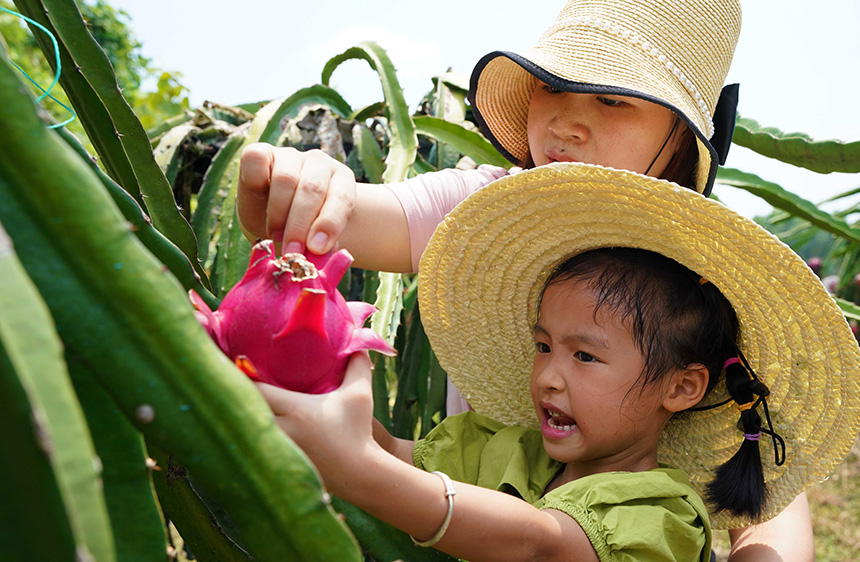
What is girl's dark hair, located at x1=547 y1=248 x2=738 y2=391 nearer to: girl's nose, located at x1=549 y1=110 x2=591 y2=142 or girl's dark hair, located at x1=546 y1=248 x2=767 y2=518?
girl's dark hair, located at x1=546 y1=248 x2=767 y2=518

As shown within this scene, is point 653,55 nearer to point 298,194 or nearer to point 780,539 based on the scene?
point 298,194

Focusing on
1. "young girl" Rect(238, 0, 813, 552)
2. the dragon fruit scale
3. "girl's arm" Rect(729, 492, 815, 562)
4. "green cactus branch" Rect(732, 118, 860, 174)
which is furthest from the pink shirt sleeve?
"green cactus branch" Rect(732, 118, 860, 174)

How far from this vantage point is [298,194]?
91cm

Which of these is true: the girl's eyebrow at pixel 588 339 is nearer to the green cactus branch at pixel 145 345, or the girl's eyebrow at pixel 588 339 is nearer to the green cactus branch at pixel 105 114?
the green cactus branch at pixel 105 114

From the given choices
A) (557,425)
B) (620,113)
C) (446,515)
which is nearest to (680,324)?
(557,425)

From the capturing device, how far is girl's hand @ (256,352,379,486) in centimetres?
64

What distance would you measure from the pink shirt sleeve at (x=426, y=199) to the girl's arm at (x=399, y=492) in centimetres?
61

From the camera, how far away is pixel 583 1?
1453mm

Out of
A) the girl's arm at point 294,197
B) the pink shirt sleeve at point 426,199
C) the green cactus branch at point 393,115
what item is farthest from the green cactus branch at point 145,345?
the green cactus branch at point 393,115

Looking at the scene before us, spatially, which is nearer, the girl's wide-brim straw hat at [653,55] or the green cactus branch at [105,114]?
the green cactus branch at [105,114]

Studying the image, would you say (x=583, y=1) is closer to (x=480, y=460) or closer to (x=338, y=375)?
(x=480, y=460)

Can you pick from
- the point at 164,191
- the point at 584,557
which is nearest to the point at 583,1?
the point at 164,191

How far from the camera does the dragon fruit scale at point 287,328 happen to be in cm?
64

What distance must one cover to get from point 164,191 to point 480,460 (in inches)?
29.8
